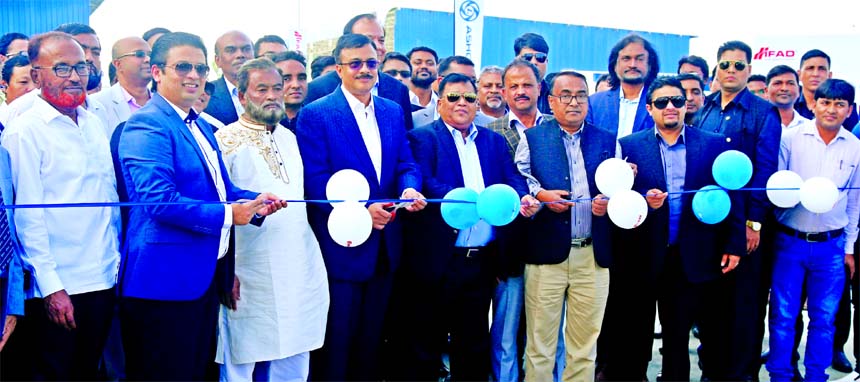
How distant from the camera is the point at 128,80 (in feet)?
14.4

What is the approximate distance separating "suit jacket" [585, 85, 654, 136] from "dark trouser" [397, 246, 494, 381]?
1407 millimetres

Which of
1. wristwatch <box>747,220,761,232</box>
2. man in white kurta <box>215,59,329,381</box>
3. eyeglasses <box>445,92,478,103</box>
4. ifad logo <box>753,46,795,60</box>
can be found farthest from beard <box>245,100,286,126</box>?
ifad logo <box>753,46,795,60</box>

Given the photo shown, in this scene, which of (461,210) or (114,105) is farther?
(114,105)

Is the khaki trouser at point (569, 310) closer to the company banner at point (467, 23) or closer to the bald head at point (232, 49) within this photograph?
the bald head at point (232, 49)

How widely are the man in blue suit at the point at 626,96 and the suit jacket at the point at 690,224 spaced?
1.82 feet

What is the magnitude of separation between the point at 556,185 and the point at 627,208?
453 mm

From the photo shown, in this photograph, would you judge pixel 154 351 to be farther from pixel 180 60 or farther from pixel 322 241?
pixel 180 60

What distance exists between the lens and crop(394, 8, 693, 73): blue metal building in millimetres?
20250

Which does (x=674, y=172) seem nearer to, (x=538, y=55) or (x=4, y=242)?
(x=538, y=55)

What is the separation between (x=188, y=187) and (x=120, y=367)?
66.9 inches

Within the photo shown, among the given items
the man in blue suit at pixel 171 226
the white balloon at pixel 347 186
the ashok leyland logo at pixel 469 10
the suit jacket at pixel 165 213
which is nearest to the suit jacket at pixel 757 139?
the white balloon at pixel 347 186

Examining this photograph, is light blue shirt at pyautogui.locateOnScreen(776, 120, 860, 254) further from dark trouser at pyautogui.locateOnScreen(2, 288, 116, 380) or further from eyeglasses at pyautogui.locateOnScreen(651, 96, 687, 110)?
dark trouser at pyautogui.locateOnScreen(2, 288, 116, 380)

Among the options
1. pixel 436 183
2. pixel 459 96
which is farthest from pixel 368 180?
pixel 459 96

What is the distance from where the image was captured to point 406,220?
162 inches
